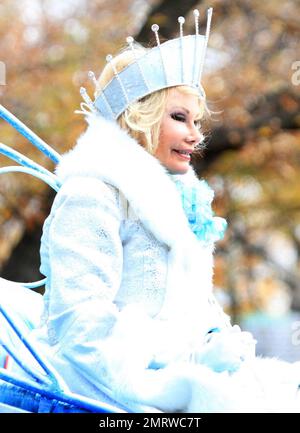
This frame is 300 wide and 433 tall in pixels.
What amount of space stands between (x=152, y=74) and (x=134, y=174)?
11.6 inches

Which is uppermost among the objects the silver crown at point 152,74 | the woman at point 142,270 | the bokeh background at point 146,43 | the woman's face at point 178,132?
the bokeh background at point 146,43

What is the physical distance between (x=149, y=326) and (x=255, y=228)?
10.8 m

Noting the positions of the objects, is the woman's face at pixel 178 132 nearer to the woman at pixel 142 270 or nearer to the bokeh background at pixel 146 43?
the woman at pixel 142 270

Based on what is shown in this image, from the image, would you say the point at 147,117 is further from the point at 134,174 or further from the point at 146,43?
the point at 146,43

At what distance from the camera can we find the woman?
88.5 inches

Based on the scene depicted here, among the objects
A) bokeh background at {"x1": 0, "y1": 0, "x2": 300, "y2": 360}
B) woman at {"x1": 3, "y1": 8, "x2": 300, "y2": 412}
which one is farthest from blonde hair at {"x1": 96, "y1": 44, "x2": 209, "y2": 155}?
bokeh background at {"x1": 0, "y1": 0, "x2": 300, "y2": 360}

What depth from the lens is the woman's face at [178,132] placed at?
8.33 feet

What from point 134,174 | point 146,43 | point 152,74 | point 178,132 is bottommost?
point 134,174

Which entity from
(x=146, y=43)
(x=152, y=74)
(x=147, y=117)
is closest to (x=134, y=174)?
(x=147, y=117)

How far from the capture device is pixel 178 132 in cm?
254

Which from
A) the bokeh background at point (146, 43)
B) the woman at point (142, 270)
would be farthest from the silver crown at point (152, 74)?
the bokeh background at point (146, 43)

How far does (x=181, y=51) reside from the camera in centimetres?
259

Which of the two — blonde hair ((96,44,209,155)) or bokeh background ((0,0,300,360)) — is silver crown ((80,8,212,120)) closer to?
blonde hair ((96,44,209,155))
